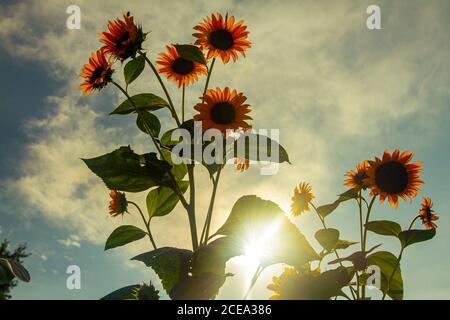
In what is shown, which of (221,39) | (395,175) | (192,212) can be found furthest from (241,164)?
(395,175)

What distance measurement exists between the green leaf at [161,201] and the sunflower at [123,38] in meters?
0.63

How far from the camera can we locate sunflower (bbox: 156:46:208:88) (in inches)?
86.7

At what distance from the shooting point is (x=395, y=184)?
2023 millimetres

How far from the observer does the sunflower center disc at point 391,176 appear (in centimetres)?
198


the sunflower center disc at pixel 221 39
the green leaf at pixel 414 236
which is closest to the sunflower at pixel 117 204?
the sunflower center disc at pixel 221 39

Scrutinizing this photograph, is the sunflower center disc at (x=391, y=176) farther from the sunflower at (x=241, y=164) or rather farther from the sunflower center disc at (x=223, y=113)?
the sunflower center disc at (x=223, y=113)

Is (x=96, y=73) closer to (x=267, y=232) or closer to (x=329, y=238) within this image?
(x=267, y=232)

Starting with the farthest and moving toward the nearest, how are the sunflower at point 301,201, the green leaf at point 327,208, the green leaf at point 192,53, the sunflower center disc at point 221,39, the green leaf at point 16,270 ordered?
the sunflower at point 301,201, the green leaf at point 327,208, the sunflower center disc at point 221,39, the green leaf at point 192,53, the green leaf at point 16,270

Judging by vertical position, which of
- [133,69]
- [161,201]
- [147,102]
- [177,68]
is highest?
[177,68]

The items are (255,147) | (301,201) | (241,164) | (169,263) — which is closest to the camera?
(169,263)

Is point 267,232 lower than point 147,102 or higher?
lower

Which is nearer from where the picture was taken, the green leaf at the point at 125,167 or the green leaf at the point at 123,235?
the green leaf at the point at 125,167

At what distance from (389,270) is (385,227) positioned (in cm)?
20

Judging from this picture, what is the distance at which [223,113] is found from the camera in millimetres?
1703
